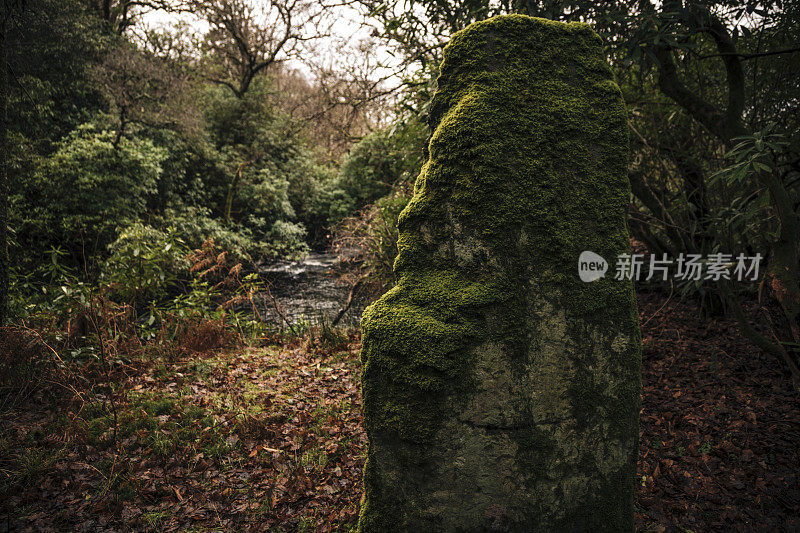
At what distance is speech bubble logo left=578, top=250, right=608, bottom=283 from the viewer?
8.21 ft

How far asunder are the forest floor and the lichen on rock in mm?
1073

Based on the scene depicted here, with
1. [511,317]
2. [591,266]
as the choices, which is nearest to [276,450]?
[511,317]

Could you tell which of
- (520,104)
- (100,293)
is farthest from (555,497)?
(100,293)

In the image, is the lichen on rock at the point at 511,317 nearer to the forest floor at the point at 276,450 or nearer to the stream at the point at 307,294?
the forest floor at the point at 276,450

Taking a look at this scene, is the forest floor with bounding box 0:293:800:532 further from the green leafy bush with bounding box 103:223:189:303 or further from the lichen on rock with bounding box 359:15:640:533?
the green leafy bush with bounding box 103:223:189:303

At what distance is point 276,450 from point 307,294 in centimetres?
748

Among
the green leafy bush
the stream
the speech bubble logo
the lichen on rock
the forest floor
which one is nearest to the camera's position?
the lichen on rock

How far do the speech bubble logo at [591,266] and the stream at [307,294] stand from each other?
5.03 metres

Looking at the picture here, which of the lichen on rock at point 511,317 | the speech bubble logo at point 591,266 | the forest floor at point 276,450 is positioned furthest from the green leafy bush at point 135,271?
the speech bubble logo at point 591,266

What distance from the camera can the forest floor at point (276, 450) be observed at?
10.3 feet

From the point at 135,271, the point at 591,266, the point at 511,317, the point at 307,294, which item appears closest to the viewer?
the point at 511,317

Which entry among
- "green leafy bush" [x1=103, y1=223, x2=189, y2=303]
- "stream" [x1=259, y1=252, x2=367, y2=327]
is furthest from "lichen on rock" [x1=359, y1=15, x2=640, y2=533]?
"green leafy bush" [x1=103, y1=223, x2=189, y2=303]

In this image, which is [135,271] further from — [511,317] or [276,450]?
[511,317]

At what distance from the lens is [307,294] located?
11172mm
